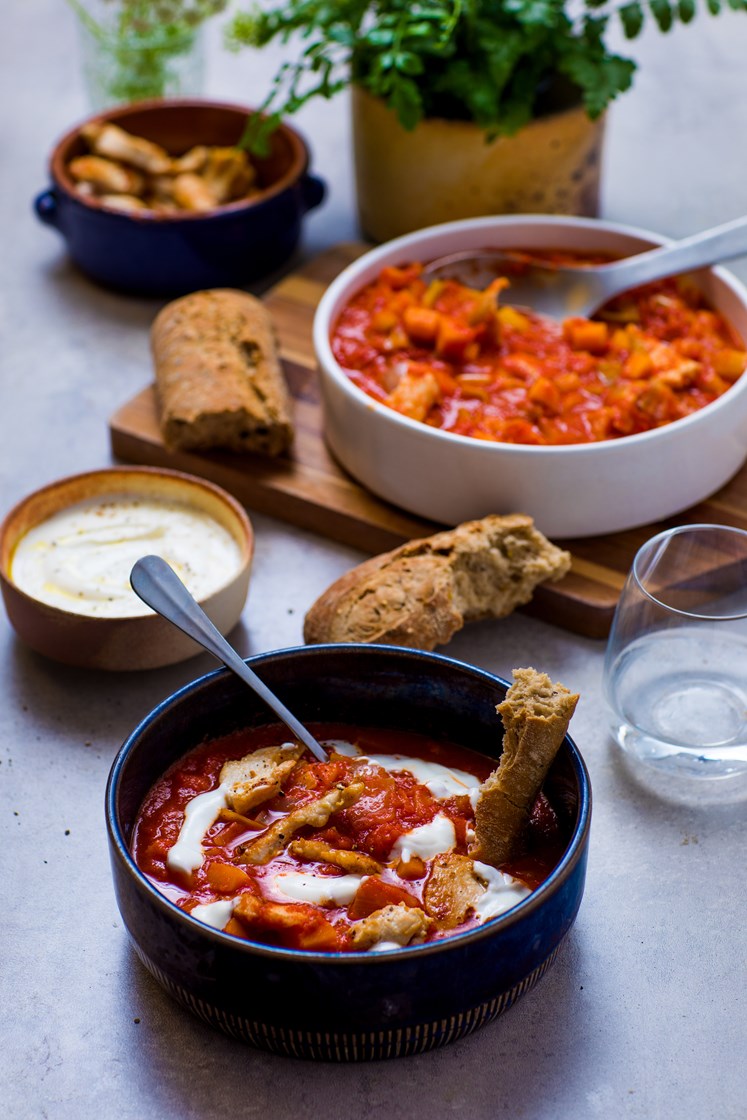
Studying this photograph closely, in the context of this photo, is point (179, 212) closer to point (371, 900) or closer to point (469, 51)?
point (469, 51)

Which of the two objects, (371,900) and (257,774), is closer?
(371,900)

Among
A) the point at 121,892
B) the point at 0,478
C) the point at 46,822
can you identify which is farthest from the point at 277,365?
the point at 121,892

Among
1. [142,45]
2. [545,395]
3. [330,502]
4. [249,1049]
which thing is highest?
[142,45]

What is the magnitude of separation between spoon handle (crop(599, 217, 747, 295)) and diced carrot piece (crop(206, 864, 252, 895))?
1.78 metres

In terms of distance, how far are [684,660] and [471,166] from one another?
158cm

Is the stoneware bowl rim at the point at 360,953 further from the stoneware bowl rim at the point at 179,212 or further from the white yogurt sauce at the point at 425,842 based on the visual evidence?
the stoneware bowl rim at the point at 179,212

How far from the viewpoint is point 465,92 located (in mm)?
3336

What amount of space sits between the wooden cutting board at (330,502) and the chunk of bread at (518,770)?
71cm

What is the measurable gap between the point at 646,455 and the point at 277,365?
0.91 meters

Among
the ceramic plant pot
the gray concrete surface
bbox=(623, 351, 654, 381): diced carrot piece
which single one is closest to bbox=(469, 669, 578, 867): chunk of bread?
the gray concrete surface

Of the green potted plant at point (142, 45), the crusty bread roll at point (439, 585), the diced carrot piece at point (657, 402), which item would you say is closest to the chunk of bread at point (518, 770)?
the crusty bread roll at point (439, 585)

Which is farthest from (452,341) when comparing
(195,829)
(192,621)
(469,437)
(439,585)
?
(195,829)

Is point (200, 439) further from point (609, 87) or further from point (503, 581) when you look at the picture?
point (609, 87)

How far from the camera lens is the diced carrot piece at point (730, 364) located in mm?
2998
